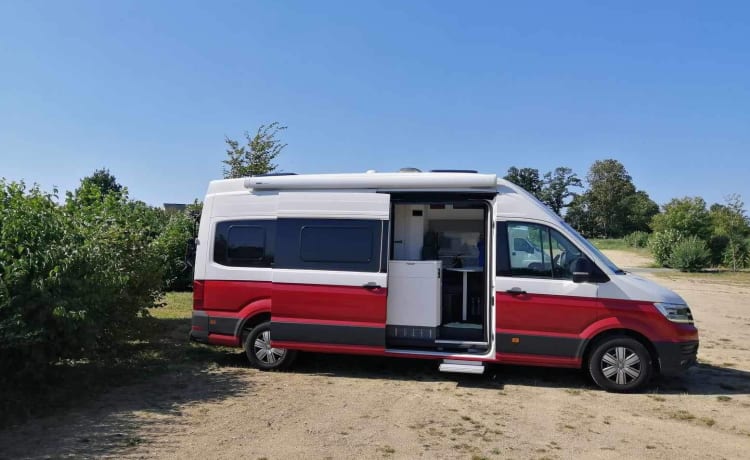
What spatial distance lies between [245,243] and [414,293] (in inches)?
101

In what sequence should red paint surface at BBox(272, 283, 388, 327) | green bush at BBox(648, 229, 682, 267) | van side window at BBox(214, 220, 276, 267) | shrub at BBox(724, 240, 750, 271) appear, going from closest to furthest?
red paint surface at BBox(272, 283, 388, 327), van side window at BBox(214, 220, 276, 267), shrub at BBox(724, 240, 750, 271), green bush at BBox(648, 229, 682, 267)

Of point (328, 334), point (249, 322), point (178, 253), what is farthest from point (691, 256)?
point (249, 322)

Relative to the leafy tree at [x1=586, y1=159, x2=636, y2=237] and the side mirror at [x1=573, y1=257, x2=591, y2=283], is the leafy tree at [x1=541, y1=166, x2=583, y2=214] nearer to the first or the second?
the leafy tree at [x1=586, y1=159, x2=636, y2=237]

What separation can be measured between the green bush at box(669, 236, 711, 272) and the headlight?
30.4 metres

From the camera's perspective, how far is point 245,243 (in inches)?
319

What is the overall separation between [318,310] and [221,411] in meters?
2.03

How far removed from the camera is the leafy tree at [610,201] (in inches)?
3418

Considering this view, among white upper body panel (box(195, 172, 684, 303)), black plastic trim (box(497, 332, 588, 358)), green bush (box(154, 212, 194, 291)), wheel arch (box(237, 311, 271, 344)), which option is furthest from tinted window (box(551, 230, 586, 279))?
green bush (box(154, 212, 194, 291))

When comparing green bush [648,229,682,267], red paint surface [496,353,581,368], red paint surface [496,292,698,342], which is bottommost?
red paint surface [496,353,581,368]

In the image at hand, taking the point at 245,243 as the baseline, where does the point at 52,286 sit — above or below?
below

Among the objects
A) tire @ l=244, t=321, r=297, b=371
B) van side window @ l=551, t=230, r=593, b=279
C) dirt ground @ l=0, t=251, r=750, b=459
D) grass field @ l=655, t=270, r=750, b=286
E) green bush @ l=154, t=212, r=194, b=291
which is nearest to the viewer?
dirt ground @ l=0, t=251, r=750, b=459

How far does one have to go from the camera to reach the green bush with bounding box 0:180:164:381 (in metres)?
5.51

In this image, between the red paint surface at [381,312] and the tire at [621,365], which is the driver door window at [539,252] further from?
the tire at [621,365]

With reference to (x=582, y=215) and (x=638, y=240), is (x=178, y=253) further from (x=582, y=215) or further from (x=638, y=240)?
(x=582, y=215)
